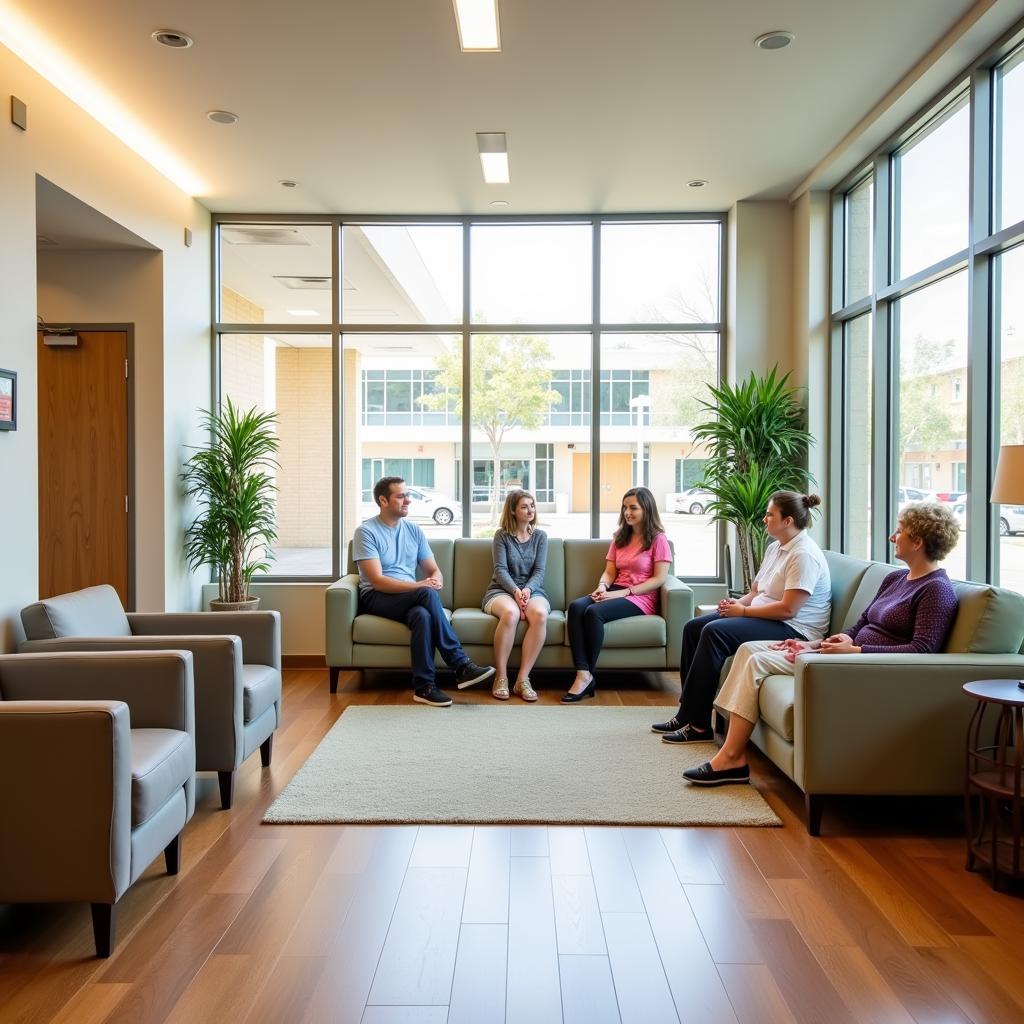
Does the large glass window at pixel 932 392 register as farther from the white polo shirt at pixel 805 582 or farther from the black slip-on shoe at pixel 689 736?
the black slip-on shoe at pixel 689 736

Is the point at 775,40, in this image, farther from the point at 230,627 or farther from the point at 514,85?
the point at 230,627

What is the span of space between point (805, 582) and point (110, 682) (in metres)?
2.82

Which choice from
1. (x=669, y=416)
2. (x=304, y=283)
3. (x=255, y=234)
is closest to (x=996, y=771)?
(x=669, y=416)

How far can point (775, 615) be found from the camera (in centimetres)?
408

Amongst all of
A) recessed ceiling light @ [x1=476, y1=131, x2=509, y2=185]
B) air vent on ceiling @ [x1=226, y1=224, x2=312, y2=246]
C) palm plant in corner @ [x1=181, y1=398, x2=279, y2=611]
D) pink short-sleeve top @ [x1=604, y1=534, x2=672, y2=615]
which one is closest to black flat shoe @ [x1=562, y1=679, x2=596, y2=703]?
pink short-sleeve top @ [x1=604, y1=534, x2=672, y2=615]

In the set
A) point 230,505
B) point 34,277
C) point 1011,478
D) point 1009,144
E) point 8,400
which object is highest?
point 1009,144

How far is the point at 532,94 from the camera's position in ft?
13.8

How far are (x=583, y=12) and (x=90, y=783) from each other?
10.4 feet

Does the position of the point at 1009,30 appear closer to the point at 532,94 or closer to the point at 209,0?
the point at 532,94

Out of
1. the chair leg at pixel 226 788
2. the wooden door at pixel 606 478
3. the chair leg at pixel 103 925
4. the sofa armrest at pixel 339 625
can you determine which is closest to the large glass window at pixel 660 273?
the wooden door at pixel 606 478

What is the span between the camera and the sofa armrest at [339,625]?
5.24 m

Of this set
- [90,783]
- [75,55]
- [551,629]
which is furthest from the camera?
[551,629]

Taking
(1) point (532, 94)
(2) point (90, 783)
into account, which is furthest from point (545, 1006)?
(1) point (532, 94)

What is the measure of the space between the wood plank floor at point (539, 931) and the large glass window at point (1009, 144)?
7.88 ft
